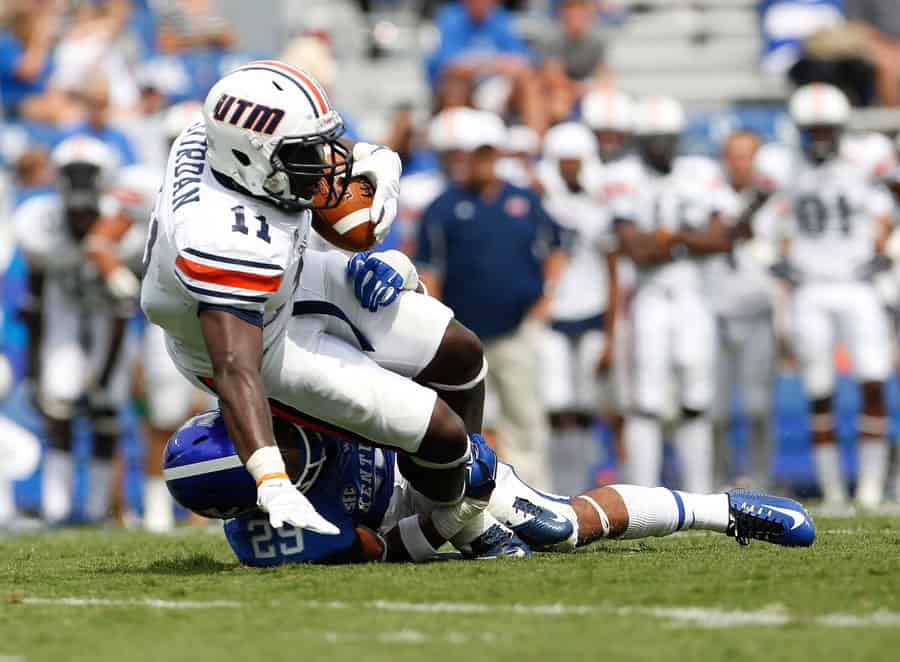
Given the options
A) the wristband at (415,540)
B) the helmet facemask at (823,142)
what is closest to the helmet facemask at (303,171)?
the wristband at (415,540)

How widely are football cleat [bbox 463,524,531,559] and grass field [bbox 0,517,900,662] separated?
112 mm

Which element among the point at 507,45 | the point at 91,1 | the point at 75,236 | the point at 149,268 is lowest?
the point at 149,268

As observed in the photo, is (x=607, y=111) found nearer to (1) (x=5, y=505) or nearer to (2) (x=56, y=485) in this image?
(2) (x=56, y=485)

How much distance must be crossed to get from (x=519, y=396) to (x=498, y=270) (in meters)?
0.70

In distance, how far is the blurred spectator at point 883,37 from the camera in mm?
11836

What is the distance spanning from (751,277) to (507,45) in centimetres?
299

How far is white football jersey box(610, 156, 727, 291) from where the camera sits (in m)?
9.12

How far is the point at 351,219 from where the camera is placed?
4.75 meters

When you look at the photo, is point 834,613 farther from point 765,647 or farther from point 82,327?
point 82,327

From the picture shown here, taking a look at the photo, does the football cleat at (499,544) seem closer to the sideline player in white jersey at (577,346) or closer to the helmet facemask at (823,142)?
the sideline player in white jersey at (577,346)

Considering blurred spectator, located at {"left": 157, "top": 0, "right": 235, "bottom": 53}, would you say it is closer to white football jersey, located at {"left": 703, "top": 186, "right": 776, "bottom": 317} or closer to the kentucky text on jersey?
white football jersey, located at {"left": 703, "top": 186, "right": 776, "bottom": 317}

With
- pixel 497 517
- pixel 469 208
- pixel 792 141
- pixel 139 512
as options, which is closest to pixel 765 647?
pixel 497 517

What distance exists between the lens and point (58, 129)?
1120cm

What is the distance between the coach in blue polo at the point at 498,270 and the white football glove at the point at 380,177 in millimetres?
4036
